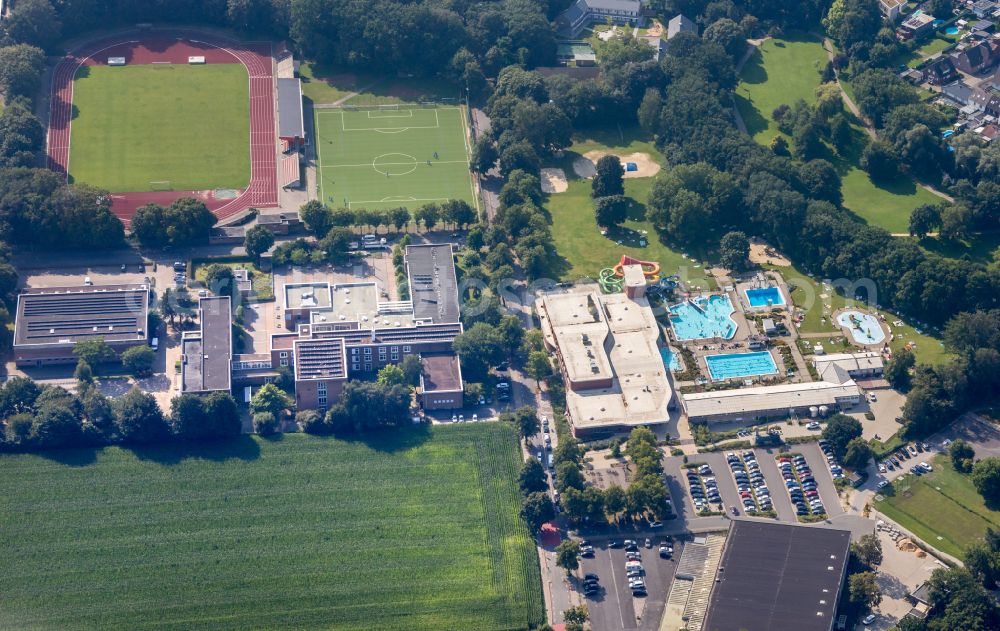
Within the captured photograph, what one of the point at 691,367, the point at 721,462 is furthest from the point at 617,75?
the point at 721,462

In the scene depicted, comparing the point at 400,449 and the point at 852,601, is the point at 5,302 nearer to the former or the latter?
the point at 400,449

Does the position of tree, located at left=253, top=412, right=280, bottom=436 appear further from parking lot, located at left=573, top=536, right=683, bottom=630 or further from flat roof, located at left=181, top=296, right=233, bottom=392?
parking lot, located at left=573, top=536, right=683, bottom=630

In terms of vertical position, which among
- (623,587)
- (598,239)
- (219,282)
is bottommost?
(623,587)

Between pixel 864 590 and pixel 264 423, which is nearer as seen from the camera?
pixel 864 590

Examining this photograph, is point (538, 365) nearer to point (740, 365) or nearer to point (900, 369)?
point (740, 365)

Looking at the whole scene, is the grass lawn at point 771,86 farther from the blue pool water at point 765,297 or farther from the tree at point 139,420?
the tree at point 139,420

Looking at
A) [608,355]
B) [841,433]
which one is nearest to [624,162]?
[608,355]
